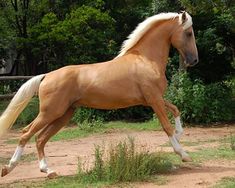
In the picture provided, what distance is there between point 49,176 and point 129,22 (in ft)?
36.0

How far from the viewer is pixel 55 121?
734 cm

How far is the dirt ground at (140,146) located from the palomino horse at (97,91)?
45 centimetres

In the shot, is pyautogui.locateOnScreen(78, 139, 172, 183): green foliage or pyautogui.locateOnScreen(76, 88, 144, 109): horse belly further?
pyautogui.locateOnScreen(76, 88, 144, 109): horse belly

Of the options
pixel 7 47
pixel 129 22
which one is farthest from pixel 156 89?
A: pixel 7 47

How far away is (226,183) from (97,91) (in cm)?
229

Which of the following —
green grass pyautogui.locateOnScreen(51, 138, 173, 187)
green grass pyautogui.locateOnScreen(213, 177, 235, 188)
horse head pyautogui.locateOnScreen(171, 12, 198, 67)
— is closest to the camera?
green grass pyautogui.locateOnScreen(213, 177, 235, 188)

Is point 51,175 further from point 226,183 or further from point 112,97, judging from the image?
point 226,183

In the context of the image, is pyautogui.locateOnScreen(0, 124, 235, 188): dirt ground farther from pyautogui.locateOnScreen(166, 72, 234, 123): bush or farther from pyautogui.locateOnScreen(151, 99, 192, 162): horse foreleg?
pyautogui.locateOnScreen(166, 72, 234, 123): bush

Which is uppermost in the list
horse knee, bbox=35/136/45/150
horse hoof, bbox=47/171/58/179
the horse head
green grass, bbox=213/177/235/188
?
the horse head

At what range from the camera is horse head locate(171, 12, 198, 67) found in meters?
7.38

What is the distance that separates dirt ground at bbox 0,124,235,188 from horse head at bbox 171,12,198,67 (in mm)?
1674

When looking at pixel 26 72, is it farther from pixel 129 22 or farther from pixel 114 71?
pixel 114 71

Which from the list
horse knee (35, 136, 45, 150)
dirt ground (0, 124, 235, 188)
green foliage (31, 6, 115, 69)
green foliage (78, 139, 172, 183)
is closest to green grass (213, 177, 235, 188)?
dirt ground (0, 124, 235, 188)

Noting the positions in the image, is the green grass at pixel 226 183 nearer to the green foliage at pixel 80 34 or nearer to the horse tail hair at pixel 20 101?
the horse tail hair at pixel 20 101
